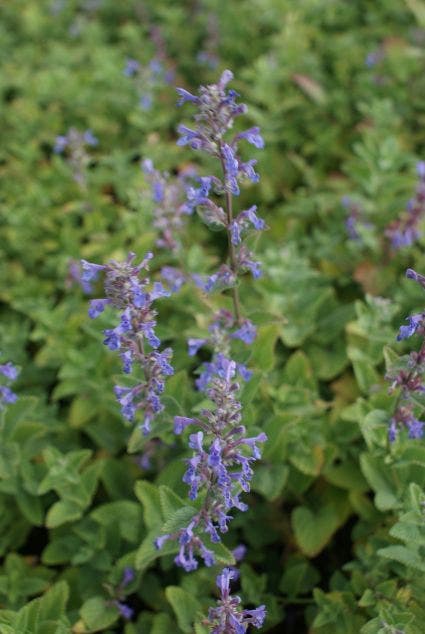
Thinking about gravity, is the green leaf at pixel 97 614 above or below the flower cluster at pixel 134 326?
below

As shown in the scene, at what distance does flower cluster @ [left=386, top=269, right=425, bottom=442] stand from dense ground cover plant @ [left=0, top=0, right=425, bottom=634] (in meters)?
0.02

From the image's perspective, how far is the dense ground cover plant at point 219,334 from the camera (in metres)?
3.19

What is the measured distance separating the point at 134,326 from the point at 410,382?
1.45 meters

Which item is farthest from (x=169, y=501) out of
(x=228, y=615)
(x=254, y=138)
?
(x=254, y=138)

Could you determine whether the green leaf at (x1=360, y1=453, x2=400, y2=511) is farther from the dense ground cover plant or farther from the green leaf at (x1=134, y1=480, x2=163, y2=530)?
the green leaf at (x1=134, y1=480, x2=163, y2=530)

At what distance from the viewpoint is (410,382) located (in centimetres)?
313

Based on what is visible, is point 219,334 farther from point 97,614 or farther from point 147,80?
point 147,80

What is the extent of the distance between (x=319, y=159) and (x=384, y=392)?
3.30m

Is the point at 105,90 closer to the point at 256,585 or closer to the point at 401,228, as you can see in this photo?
the point at 401,228

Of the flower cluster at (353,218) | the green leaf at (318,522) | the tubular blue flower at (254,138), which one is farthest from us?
the flower cluster at (353,218)

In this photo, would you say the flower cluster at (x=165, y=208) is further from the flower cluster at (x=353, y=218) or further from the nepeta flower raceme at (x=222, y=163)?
the flower cluster at (x=353, y=218)

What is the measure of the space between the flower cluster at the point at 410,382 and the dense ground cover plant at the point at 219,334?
15 millimetres

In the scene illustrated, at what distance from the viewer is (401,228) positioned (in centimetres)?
495

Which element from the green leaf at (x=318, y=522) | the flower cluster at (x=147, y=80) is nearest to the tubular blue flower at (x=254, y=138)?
the green leaf at (x=318, y=522)
